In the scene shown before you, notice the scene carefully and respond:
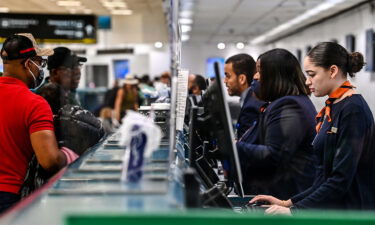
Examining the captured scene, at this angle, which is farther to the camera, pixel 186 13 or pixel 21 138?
pixel 186 13

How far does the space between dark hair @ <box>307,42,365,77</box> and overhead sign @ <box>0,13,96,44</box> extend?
A: 6.46 m

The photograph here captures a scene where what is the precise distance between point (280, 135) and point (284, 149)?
62 millimetres

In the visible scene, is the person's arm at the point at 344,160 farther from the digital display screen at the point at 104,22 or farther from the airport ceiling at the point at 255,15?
the digital display screen at the point at 104,22

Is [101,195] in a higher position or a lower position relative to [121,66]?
lower

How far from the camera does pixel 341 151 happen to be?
2.01m

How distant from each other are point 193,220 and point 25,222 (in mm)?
417

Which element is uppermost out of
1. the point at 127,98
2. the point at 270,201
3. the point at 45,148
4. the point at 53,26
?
the point at 53,26

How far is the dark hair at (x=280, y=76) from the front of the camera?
2537mm

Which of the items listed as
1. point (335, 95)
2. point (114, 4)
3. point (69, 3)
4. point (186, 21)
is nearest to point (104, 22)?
point (114, 4)

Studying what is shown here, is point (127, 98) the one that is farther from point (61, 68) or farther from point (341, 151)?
point (341, 151)

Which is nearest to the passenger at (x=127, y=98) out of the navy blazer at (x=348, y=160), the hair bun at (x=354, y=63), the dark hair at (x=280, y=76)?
the dark hair at (x=280, y=76)

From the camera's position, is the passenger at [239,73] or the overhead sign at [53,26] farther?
the overhead sign at [53,26]

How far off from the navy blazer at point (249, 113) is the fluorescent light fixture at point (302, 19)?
9.96 metres

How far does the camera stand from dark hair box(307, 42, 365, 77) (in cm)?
221
